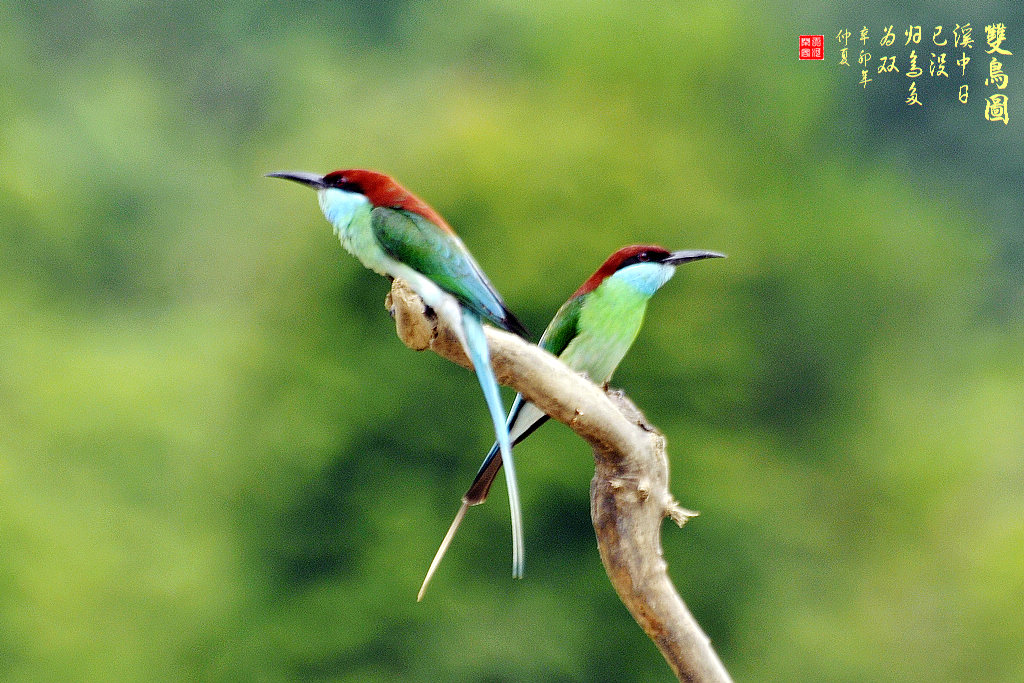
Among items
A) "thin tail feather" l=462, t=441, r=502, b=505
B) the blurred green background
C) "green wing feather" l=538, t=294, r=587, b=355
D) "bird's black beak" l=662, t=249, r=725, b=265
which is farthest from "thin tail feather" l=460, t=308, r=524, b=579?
the blurred green background

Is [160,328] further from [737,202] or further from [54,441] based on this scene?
[737,202]

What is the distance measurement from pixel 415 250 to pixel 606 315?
439 mm

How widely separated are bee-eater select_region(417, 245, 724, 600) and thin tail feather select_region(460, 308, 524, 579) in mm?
290

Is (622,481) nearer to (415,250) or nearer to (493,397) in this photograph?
(493,397)

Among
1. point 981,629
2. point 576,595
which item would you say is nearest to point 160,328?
point 576,595

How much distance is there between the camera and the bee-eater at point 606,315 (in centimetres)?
190

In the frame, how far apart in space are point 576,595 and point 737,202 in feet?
6.83

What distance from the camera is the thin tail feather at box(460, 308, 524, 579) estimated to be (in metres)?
1.54

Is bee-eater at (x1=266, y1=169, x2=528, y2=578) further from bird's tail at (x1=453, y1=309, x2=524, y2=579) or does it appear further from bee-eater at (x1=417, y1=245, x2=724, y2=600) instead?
bee-eater at (x1=417, y1=245, x2=724, y2=600)

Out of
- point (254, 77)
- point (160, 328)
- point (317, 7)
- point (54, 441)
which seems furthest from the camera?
point (317, 7)

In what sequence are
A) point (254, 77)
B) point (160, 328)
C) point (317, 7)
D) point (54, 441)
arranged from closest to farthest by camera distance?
point (54, 441) → point (160, 328) → point (254, 77) → point (317, 7)

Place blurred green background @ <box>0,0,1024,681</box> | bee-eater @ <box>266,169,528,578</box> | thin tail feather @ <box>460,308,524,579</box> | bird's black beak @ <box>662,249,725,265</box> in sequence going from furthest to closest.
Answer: blurred green background @ <box>0,0,1024,681</box>, bird's black beak @ <box>662,249,725,265</box>, bee-eater @ <box>266,169,528,578</box>, thin tail feather @ <box>460,308,524,579</box>

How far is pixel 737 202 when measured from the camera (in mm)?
4855

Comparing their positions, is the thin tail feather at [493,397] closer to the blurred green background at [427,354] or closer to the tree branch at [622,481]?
the tree branch at [622,481]
